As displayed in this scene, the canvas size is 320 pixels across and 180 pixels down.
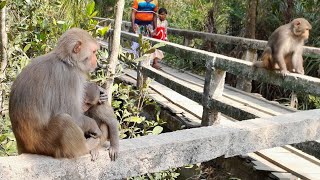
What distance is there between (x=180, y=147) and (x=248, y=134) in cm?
50

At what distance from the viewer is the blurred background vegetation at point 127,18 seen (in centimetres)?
438

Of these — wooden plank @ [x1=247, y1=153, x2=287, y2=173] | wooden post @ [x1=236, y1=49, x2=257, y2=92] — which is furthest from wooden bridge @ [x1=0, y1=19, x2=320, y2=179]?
wooden post @ [x1=236, y1=49, x2=257, y2=92]

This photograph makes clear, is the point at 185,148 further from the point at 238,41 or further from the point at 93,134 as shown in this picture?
the point at 238,41

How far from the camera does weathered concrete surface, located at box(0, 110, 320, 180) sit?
189cm

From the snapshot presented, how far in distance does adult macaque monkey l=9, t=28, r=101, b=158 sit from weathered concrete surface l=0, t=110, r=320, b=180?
0.28 meters

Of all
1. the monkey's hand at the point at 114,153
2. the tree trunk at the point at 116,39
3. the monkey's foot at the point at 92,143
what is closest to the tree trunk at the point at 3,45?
the tree trunk at the point at 116,39

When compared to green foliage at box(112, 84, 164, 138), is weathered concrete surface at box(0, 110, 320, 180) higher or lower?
higher

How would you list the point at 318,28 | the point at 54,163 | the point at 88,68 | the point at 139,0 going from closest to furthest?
the point at 54,163 < the point at 88,68 < the point at 139,0 < the point at 318,28

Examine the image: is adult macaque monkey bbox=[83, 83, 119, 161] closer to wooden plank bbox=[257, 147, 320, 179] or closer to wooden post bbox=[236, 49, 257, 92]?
wooden plank bbox=[257, 147, 320, 179]

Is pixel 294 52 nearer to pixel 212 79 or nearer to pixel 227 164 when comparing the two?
pixel 212 79

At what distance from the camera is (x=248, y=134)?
2516 millimetres

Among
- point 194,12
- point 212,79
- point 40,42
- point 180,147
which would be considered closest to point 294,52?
point 212,79

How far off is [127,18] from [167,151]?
774 inches

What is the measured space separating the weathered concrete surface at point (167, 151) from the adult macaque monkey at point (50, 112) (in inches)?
10.9
